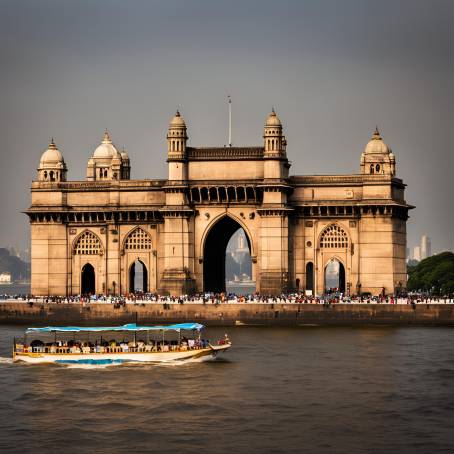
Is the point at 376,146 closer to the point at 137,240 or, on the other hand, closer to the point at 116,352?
the point at 137,240

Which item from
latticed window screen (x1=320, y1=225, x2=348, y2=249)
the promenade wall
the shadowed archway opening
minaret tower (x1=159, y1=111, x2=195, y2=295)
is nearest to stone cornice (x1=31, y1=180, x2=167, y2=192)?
minaret tower (x1=159, y1=111, x2=195, y2=295)

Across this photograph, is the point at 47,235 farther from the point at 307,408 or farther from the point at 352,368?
the point at 307,408

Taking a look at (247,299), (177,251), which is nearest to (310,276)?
(247,299)

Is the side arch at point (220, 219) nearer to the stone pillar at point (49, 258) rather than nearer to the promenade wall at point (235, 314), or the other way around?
the promenade wall at point (235, 314)

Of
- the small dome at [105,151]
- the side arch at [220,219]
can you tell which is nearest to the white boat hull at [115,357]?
the side arch at [220,219]

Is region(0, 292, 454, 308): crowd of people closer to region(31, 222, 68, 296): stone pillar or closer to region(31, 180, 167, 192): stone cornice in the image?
Answer: region(31, 222, 68, 296): stone pillar

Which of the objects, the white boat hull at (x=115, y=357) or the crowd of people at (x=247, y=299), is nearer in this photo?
the white boat hull at (x=115, y=357)

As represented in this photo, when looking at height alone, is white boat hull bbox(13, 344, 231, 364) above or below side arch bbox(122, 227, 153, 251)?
below
